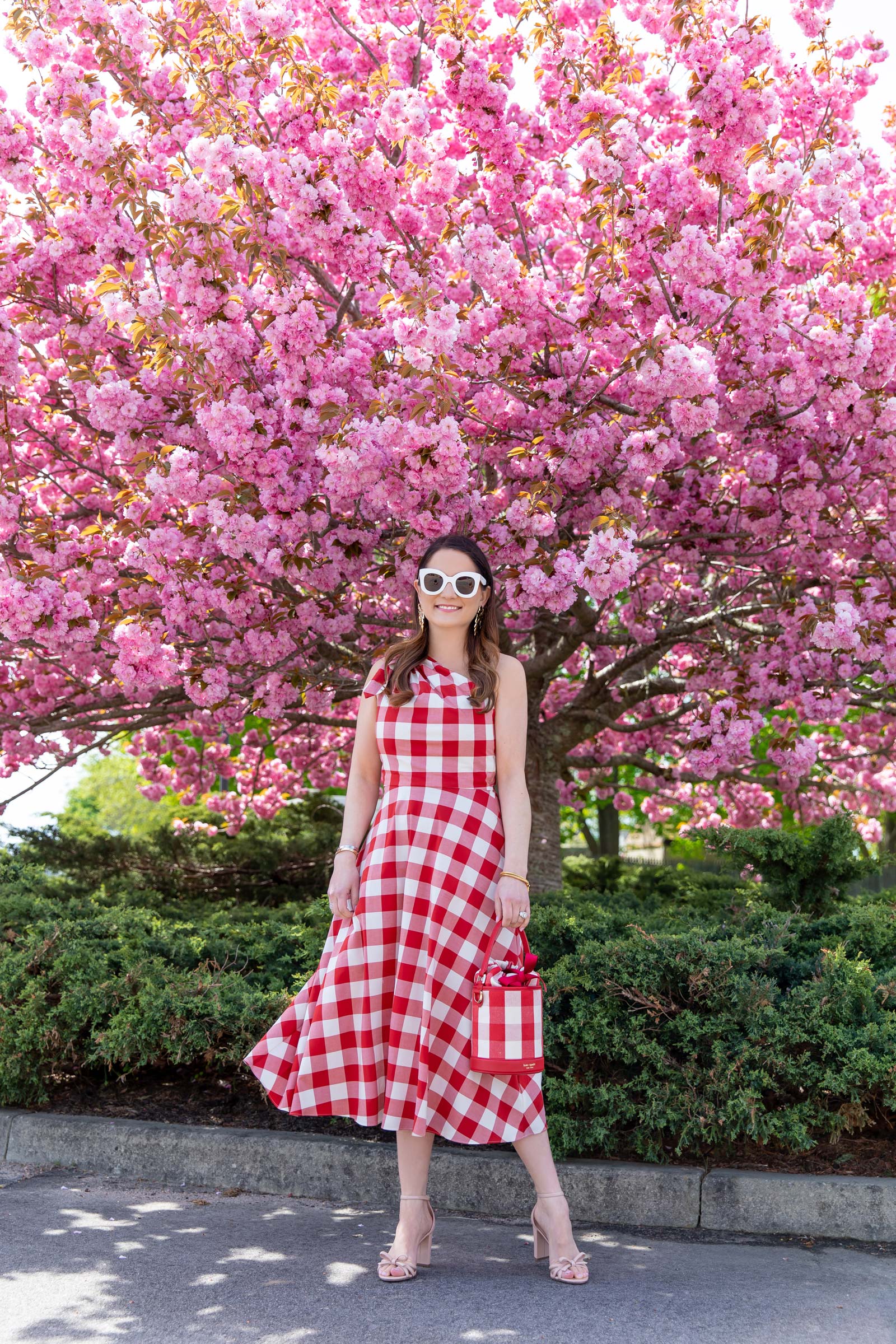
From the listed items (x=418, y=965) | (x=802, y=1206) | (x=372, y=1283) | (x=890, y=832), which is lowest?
(x=372, y=1283)

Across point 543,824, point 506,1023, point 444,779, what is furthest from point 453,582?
point 543,824

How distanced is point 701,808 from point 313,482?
6563mm

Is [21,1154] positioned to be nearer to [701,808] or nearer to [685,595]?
[685,595]

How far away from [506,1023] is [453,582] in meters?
1.23

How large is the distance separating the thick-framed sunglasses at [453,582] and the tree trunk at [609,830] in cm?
1024

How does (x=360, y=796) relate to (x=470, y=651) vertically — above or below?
below

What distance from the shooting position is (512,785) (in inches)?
134

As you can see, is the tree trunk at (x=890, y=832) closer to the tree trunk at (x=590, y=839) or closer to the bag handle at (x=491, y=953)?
the tree trunk at (x=590, y=839)

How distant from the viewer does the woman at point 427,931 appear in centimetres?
323

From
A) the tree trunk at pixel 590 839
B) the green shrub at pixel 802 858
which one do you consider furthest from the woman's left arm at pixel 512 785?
the tree trunk at pixel 590 839

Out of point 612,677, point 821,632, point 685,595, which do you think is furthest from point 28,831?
point 821,632

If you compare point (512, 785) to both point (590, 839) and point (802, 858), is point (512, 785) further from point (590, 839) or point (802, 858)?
point (590, 839)

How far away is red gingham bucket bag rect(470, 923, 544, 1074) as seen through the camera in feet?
10.3

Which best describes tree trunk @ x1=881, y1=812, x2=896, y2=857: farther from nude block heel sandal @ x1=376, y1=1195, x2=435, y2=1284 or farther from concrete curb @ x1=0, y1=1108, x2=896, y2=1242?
nude block heel sandal @ x1=376, y1=1195, x2=435, y2=1284
